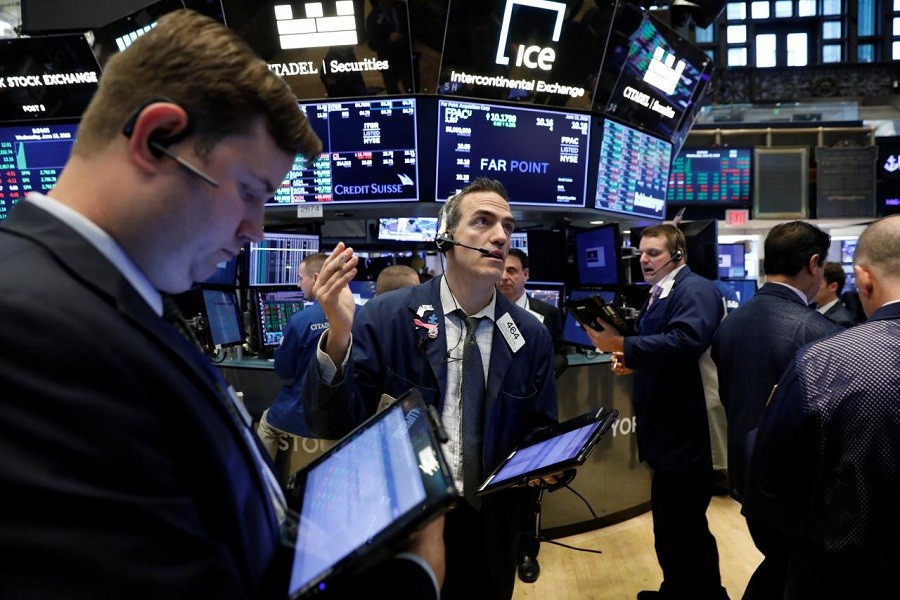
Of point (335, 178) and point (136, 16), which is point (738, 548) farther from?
point (136, 16)

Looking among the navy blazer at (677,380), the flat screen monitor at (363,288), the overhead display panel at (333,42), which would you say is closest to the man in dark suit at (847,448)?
the navy blazer at (677,380)

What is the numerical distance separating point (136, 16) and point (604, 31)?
306 centimetres

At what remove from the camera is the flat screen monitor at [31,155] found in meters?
4.13

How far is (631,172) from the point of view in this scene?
14.8ft

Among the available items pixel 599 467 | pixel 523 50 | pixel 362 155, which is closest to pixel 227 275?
pixel 362 155

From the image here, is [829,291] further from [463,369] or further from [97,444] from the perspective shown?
[97,444]

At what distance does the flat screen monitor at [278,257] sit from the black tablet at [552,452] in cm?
307

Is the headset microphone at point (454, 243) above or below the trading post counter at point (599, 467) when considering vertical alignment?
above

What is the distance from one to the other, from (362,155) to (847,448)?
319 centimetres

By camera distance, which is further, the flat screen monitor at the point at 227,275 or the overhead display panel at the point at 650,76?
the flat screen monitor at the point at 227,275

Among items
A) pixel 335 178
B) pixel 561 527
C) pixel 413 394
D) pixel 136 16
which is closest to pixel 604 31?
pixel 335 178

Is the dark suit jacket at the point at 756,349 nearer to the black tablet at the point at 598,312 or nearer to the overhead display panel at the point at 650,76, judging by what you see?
the black tablet at the point at 598,312

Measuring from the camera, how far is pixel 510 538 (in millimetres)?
1740

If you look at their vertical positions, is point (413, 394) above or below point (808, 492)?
above
